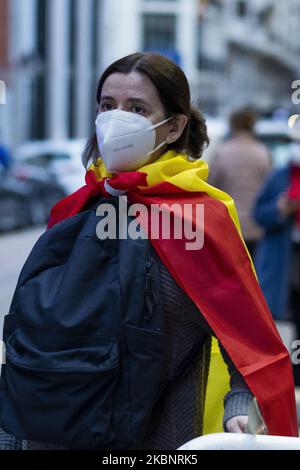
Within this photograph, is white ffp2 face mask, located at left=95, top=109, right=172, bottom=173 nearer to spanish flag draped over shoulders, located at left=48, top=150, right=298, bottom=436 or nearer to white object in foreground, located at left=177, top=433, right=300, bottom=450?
spanish flag draped over shoulders, located at left=48, top=150, right=298, bottom=436

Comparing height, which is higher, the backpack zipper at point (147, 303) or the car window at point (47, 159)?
the car window at point (47, 159)

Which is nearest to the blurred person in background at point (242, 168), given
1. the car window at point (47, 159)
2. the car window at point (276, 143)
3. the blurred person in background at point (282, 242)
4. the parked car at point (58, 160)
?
the blurred person in background at point (282, 242)

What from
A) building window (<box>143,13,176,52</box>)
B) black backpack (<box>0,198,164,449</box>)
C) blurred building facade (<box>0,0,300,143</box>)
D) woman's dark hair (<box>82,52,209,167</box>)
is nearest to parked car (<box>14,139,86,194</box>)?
blurred building facade (<box>0,0,300,143</box>)

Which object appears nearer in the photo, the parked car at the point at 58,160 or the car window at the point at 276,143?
the car window at the point at 276,143

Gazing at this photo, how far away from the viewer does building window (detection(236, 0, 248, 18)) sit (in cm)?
6650

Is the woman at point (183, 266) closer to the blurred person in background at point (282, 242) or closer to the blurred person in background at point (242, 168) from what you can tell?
the blurred person in background at point (282, 242)

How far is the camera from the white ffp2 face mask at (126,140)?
259 cm

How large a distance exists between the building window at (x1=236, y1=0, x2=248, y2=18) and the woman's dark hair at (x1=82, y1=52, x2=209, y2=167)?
64784mm

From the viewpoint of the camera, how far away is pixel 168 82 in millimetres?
2604

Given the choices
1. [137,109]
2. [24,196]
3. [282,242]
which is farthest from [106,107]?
[24,196]

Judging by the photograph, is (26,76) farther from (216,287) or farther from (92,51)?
(216,287)

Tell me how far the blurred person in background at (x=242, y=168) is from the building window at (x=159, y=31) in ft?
155

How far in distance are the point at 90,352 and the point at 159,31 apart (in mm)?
54400

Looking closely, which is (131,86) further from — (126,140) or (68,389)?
(68,389)
